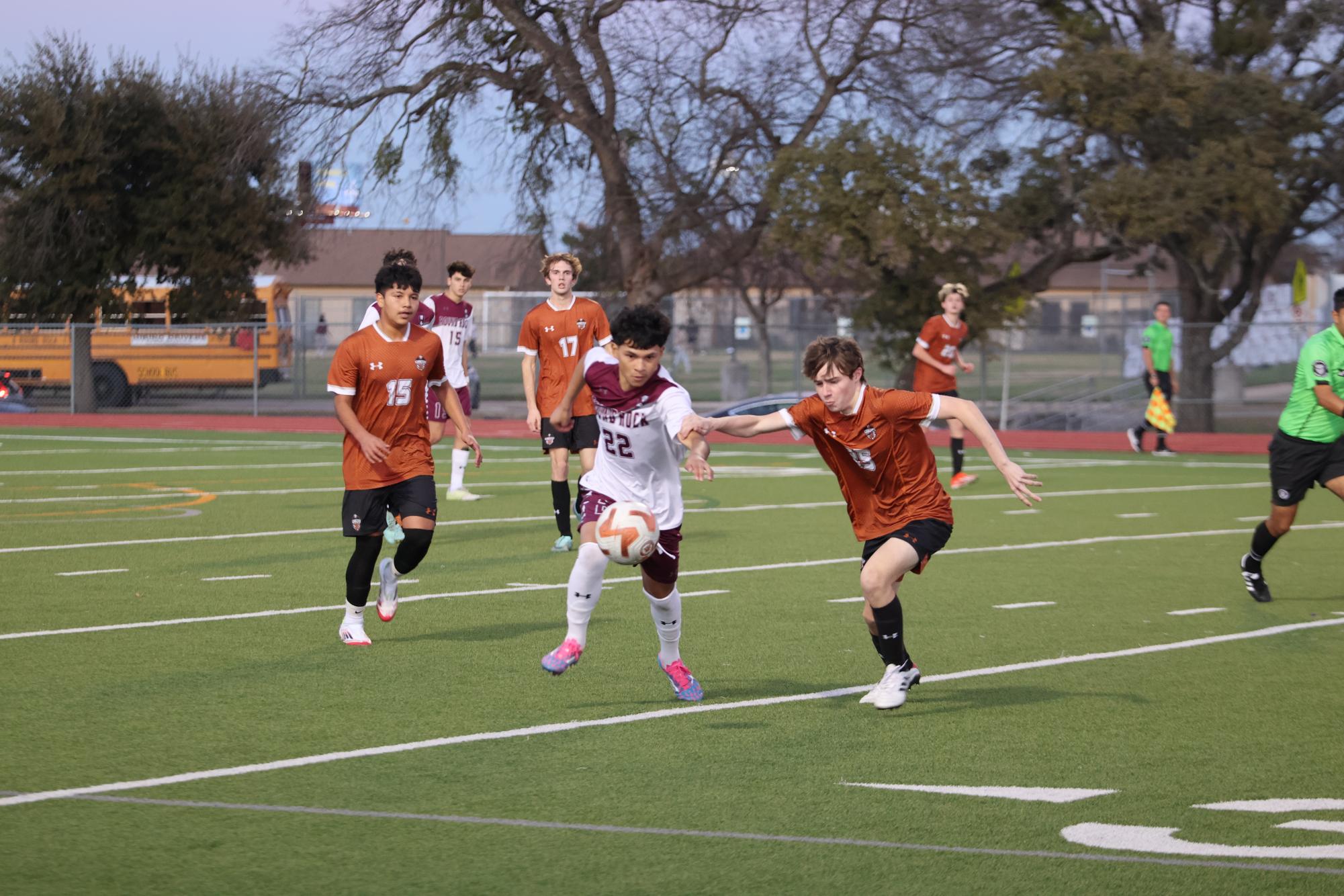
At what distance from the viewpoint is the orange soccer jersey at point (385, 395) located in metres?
8.27

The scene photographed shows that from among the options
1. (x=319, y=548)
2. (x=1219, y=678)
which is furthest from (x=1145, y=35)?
(x=1219, y=678)

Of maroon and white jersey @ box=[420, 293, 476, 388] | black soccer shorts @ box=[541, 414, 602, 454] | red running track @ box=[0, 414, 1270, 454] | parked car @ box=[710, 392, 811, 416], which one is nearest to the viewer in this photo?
black soccer shorts @ box=[541, 414, 602, 454]

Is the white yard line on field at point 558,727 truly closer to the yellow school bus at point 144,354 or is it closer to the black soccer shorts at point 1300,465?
the black soccer shorts at point 1300,465

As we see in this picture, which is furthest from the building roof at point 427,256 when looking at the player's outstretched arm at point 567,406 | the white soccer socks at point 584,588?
the white soccer socks at point 584,588

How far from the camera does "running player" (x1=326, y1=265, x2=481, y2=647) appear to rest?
823 cm

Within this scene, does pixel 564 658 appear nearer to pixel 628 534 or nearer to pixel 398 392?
pixel 628 534

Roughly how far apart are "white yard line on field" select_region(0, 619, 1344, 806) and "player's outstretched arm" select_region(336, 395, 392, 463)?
7.07ft

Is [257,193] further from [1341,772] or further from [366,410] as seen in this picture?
[1341,772]

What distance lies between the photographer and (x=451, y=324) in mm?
14250

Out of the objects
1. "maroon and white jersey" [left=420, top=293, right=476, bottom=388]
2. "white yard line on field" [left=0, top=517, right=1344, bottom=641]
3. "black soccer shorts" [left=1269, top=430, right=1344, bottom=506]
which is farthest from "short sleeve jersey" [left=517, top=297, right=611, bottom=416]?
"black soccer shorts" [left=1269, top=430, right=1344, bottom=506]

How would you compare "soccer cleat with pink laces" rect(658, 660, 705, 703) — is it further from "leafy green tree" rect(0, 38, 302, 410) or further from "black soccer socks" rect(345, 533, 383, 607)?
"leafy green tree" rect(0, 38, 302, 410)

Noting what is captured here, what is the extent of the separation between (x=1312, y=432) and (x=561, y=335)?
5530mm

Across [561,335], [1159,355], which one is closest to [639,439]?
[561,335]

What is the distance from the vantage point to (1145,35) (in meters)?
29.8
